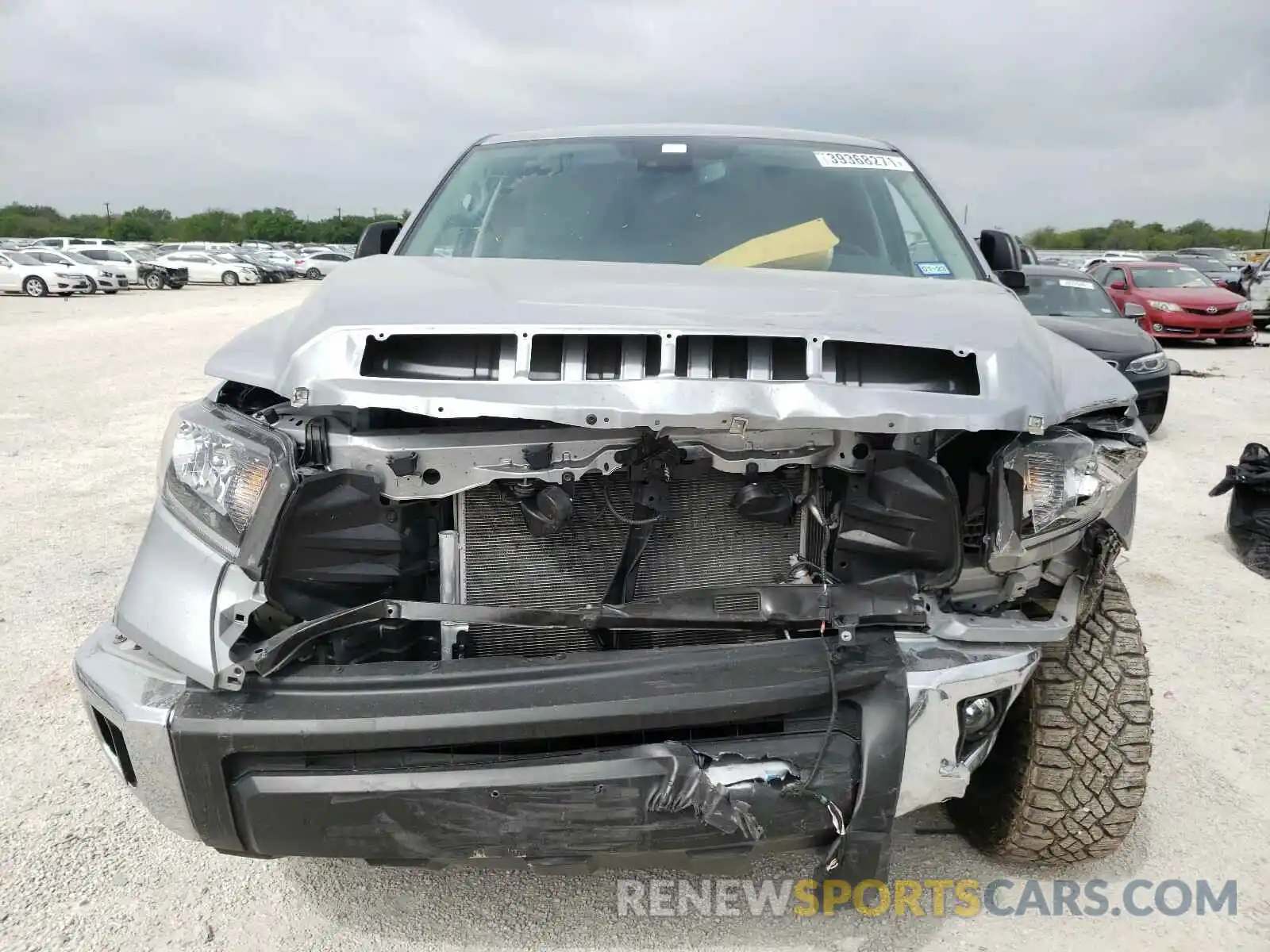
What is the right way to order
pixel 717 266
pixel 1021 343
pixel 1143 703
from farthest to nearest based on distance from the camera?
pixel 717 266 < pixel 1143 703 < pixel 1021 343

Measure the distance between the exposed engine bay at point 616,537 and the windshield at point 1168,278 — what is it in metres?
15.7

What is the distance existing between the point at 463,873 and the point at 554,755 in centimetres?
90

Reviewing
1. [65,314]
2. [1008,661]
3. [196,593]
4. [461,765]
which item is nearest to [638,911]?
[461,765]

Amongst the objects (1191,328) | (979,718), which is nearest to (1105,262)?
(1191,328)

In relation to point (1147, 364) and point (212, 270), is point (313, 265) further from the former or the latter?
point (1147, 364)

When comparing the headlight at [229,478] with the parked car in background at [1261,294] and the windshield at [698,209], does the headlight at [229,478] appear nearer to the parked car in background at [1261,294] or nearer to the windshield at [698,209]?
the windshield at [698,209]

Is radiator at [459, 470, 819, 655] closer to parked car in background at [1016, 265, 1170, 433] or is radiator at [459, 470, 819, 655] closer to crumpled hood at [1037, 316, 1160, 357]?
parked car in background at [1016, 265, 1170, 433]

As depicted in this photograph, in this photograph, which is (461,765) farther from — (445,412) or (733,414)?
(733,414)

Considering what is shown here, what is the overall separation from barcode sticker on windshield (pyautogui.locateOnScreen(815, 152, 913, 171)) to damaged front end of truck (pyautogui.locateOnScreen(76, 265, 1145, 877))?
5.24ft

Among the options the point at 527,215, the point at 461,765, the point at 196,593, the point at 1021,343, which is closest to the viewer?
the point at 461,765

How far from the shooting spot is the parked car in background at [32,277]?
26297 millimetres

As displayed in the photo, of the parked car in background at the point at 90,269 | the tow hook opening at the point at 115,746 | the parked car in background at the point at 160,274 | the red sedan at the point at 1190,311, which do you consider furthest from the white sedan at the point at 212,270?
the tow hook opening at the point at 115,746

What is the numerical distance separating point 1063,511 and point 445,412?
131 cm

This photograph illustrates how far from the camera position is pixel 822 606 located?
78.9 inches
